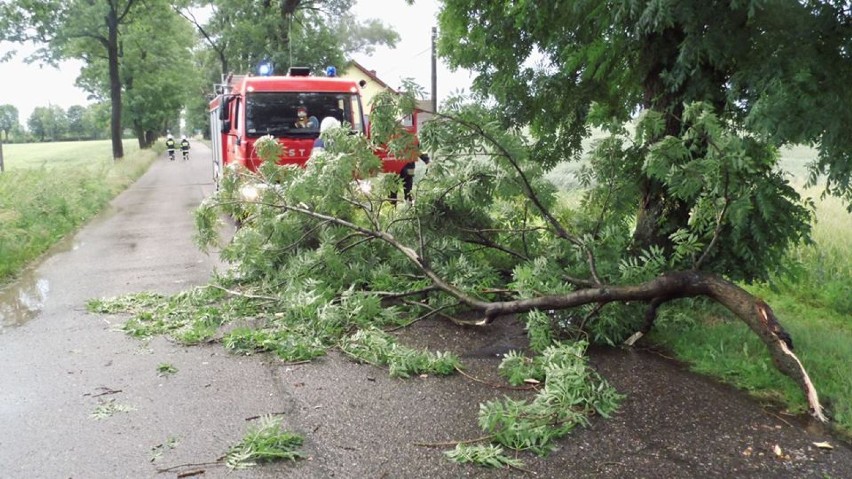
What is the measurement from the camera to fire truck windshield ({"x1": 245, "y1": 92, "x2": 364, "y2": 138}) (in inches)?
445

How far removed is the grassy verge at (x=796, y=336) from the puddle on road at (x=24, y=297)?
244 inches

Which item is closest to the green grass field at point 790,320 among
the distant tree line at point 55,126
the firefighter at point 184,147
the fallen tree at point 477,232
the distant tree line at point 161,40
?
the fallen tree at point 477,232

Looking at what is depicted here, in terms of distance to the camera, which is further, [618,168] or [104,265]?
[104,265]

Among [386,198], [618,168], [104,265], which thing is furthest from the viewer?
[104,265]

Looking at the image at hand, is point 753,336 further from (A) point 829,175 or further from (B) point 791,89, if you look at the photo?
(B) point 791,89

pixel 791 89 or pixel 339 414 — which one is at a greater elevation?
pixel 791 89

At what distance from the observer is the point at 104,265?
9297 millimetres

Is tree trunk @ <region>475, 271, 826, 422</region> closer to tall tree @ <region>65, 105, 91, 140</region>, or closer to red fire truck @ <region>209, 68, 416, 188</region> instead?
red fire truck @ <region>209, 68, 416, 188</region>

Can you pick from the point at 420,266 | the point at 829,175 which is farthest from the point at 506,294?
the point at 829,175

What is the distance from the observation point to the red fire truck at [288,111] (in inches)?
437

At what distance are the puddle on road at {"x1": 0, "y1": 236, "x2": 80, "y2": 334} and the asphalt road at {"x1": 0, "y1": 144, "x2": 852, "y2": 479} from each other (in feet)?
0.97

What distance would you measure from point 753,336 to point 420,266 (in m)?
2.87

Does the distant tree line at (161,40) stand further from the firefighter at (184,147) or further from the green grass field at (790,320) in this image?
the green grass field at (790,320)

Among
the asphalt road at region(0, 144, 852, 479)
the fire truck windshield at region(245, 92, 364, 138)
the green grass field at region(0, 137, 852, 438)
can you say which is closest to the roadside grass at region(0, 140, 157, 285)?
the green grass field at region(0, 137, 852, 438)
